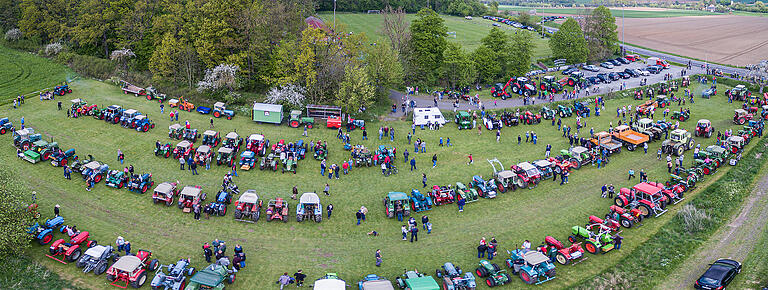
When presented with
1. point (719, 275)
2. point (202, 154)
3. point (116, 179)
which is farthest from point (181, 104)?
point (719, 275)

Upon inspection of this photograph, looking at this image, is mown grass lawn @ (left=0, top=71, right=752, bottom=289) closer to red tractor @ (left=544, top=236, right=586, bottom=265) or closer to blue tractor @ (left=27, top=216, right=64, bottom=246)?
red tractor @ (left=544, top=236, right=586, bottom=265)

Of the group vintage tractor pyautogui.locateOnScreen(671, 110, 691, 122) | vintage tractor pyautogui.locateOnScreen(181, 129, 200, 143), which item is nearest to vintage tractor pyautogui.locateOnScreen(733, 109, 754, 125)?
vintage tractor pyautogui.locateOnScreen(671, 110, 691, 122)

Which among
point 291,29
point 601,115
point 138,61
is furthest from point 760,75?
point 138,61

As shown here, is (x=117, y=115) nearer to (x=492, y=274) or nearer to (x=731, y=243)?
(x=492, y=274)

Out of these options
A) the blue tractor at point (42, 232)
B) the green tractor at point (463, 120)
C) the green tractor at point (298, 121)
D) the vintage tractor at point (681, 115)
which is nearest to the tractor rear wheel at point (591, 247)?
the green tractor at point (463, 120)

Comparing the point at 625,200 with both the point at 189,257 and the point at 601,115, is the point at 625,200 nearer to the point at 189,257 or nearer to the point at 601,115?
the point at 601,115

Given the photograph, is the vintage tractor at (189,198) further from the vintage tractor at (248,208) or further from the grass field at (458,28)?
the grass field at (458,28)
